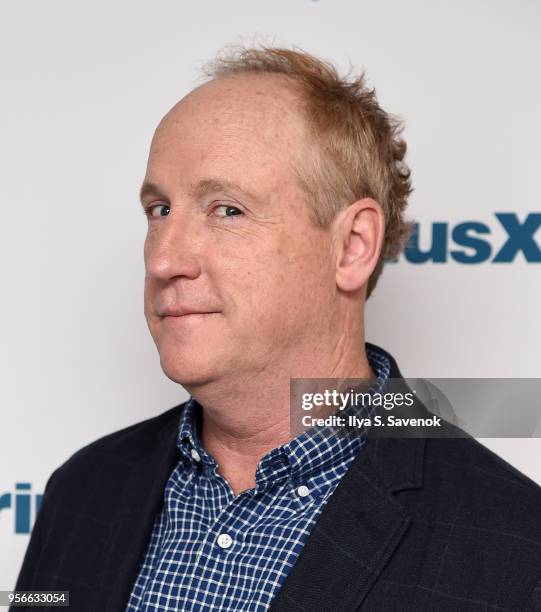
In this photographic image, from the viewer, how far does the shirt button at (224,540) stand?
1391mm

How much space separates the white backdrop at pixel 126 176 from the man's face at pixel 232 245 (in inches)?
25.9

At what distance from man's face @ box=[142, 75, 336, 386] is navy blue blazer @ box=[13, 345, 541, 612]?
0.24m

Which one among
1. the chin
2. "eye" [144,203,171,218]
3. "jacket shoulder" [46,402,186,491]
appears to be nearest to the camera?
the chin

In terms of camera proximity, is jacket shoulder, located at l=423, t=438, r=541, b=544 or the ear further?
the ear

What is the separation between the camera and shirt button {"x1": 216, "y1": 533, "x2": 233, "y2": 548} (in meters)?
1.39

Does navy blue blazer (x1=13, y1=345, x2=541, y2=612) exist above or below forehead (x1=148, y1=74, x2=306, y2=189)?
below

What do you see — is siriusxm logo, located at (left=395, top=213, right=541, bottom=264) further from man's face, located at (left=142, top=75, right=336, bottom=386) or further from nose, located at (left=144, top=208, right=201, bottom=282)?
nose, located at (left=144, top=208, right=201, bottom=282)

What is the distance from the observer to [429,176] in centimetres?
207

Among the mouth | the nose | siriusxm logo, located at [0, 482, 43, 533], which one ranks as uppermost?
the nose

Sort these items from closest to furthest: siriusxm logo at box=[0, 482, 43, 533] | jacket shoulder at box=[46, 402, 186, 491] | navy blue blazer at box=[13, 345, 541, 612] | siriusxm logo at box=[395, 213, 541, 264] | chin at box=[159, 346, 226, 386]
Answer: navy blue blazer at box=[13, 345, 541, 612], chin at box=[159, 346, 226, 386], jacket shoulder at box=[46, 402, 186, 491], siriusxm logo at box=[395, 213, 541, 264], siriusxm logo at box=[0, 482, 43, 533]

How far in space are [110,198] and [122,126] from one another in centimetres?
18

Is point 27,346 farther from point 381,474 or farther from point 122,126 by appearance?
point 381,474

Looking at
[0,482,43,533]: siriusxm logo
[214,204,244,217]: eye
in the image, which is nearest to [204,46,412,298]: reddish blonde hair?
[214,204,244,217]: eye

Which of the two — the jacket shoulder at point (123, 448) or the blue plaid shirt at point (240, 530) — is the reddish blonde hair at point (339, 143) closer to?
the blue plaid shirt at point (240, 530)
